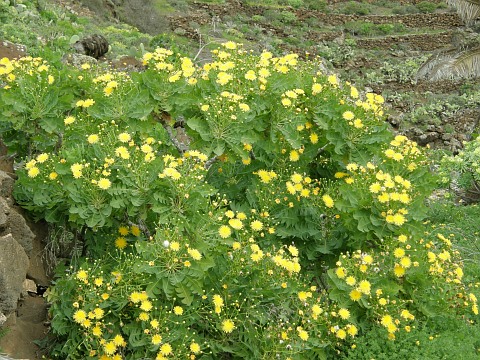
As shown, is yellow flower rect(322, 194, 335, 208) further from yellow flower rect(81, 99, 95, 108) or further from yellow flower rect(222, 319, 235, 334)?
yellow flower rect(81, 99, 95, 108)

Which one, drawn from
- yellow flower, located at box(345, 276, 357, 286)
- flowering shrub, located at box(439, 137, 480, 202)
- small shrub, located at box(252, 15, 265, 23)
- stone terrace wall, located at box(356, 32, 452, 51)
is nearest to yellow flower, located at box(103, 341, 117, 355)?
yellow flower, located at box(345, 276, 357, 286)

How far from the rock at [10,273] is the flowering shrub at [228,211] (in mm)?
289

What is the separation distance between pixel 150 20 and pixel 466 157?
17.5 m

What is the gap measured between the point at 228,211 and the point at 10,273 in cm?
143

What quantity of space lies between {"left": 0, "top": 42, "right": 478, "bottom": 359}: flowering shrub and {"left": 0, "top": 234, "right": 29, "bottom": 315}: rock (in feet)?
0.95

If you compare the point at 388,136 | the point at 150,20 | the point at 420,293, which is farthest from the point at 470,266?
the point at 150,20

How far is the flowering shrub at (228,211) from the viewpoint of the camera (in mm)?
3736

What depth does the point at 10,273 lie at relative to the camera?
370cm

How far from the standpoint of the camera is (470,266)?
6.48 meters

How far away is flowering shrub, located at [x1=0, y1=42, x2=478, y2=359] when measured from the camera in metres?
3.74

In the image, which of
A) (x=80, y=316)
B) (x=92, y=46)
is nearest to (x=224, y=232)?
(x=80, y=316)

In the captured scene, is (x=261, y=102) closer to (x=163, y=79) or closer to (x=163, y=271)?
(x=163, y=79)

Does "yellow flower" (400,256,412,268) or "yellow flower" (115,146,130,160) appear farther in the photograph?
"yellow flower" (400,256,412,268)

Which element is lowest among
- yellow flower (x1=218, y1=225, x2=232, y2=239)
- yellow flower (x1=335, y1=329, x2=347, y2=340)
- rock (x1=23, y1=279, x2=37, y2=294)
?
rock (x1=23, y1=279, x2=37, y2=294)
